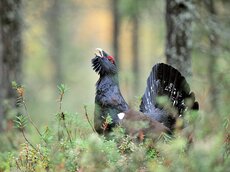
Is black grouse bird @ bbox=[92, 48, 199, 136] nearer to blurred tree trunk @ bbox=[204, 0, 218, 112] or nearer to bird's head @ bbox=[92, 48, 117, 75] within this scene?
bird's head @ bbox=[92, 48, 117, 75]

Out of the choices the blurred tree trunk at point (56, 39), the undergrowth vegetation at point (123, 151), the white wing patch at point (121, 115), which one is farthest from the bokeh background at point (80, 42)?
the undergrowth vegetation at point (123, 151)

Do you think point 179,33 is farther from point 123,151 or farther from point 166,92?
point 123,151

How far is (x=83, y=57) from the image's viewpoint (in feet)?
93.0

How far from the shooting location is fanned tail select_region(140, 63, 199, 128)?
21.7ft

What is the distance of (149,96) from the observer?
7.04 metres

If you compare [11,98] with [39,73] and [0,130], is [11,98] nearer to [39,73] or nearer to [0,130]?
[0,130]

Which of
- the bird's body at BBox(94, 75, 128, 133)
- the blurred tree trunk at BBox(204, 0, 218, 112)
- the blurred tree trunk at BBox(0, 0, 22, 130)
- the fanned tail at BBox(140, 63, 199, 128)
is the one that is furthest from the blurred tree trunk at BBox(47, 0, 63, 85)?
the bird's body at BBox(94, 75, 128, 133)

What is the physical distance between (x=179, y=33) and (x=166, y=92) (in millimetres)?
1336

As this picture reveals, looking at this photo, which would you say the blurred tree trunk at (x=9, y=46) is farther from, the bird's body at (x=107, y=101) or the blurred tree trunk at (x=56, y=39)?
the blurred tree trunk at (x=56, y=39)

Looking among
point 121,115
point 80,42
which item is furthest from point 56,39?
point 121,115

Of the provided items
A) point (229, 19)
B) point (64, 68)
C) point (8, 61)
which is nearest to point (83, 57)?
point (64, 68)

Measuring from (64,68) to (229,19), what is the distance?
15.0 m

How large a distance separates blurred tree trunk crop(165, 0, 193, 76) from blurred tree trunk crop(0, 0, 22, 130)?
2.51 meters

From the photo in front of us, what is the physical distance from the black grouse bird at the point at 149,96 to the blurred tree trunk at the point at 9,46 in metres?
2.52
